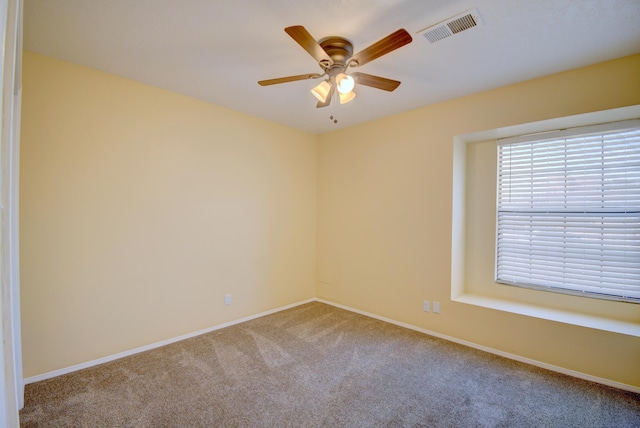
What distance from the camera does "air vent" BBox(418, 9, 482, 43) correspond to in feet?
6.20

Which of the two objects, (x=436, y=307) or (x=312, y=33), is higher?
(x=312, y=33)

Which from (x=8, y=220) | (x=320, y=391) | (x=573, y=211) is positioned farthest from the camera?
(x=573, y=211)

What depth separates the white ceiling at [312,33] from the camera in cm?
184

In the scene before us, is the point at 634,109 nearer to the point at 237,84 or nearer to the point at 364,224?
the point at 364,224

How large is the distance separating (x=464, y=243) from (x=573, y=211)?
3.47 ft

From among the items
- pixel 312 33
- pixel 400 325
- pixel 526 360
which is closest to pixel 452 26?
pixel 312 33

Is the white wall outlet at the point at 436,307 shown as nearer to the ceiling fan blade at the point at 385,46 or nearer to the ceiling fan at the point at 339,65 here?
the ceiling fan at the point at 339,65

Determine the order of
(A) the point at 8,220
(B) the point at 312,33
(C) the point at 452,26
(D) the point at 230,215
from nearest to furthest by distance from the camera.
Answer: (A) the point at 8,220 → (C) the point at 452,26 → (B) the point at 312,33 → (D) the point at 230,215

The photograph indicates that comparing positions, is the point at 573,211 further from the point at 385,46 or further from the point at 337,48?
the point at 337,48

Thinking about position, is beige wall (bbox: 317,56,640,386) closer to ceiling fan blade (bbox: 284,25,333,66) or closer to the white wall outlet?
the white wall outlet

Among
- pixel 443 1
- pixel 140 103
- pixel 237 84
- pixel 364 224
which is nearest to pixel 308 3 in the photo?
pixel 443 1

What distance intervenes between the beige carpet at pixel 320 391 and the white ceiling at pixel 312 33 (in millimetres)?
2677

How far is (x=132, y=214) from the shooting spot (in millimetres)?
2844

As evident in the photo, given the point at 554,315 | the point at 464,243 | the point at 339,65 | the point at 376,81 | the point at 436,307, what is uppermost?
the point at 339,65
